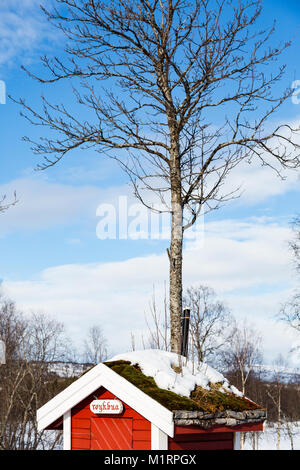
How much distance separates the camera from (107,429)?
6.98 meters

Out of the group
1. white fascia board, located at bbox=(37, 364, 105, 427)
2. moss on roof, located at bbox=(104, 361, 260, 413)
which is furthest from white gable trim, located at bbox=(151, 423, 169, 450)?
white fascia board, located at bbox=(37, 364, 105, 427)

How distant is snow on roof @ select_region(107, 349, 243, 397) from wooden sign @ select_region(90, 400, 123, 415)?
605 millimetres

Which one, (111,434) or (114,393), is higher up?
(114,393)

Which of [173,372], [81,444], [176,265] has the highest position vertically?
[176,265]

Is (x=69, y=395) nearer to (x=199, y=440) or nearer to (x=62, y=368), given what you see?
(x=199, y=440)

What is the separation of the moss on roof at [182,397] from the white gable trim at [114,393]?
0.13 metres

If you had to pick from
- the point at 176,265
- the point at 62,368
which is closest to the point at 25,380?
the point at 62,368

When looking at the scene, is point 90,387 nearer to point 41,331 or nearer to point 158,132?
point 158,132

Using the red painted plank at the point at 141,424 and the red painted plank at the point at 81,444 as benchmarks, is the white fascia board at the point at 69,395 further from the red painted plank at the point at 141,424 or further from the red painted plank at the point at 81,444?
the red painted plank at the point at 141,424

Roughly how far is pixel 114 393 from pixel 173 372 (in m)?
1.02

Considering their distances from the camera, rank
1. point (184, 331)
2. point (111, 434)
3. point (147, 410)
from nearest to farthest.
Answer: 1. point (147, 410)
2. point (111, 434)
3. point (184, 331)

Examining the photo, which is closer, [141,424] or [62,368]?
[141,424]

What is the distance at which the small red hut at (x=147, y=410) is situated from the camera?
6539 mm

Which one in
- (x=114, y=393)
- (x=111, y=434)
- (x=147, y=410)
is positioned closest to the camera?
(x=147, y=410)
